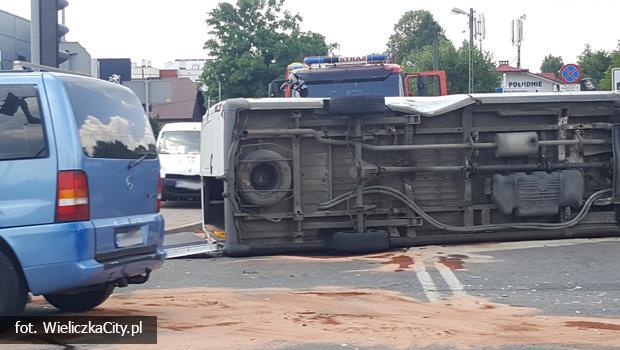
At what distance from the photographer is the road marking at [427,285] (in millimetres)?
8422

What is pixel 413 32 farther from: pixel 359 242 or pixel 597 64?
pixel 359 242

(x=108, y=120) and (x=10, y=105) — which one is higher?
(x=10, y=105)

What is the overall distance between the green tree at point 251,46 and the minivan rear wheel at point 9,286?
38.9m

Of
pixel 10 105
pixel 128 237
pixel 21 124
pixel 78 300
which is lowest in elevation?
pixel 78 300

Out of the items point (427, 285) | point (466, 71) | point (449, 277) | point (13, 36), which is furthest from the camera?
point (466, 71)

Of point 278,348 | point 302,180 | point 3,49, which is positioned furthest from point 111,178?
point 3,49

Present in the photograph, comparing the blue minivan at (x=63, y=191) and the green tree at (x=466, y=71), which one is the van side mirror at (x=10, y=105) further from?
the green tree at (x=466, y=71)

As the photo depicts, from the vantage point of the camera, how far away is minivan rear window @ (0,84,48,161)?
21.6 feet

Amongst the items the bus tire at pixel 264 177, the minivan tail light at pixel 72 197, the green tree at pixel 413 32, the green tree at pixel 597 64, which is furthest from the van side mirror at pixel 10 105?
the green tree at pixel 413 32

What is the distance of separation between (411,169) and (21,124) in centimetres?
594

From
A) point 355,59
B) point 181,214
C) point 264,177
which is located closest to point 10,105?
point 264,177

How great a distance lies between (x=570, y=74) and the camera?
2142 centimetres

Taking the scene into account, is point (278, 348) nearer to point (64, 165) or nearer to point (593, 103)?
point (64, 165)

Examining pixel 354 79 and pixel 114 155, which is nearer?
pixel 114 155
